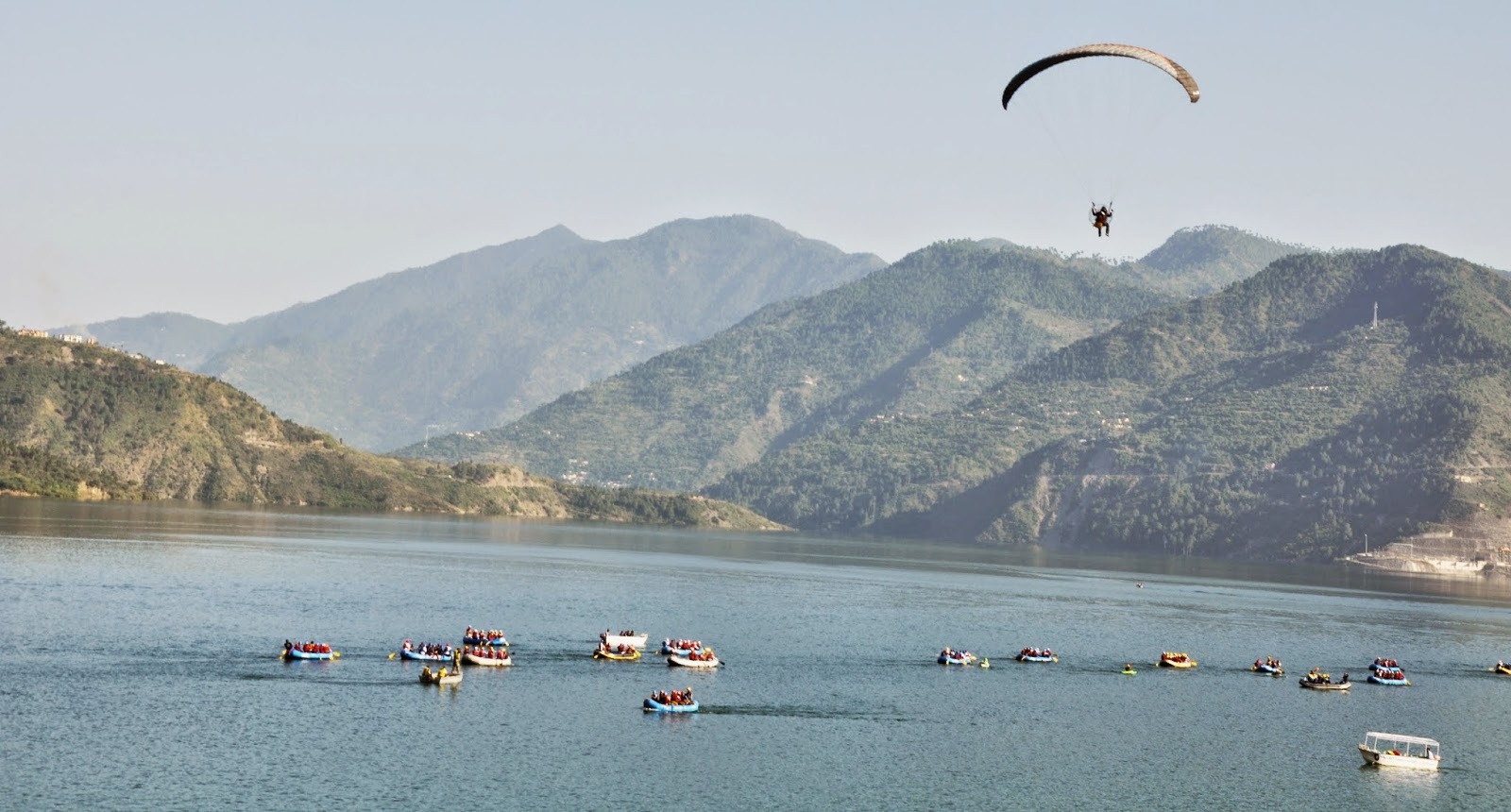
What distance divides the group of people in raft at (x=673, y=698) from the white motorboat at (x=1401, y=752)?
44.9m

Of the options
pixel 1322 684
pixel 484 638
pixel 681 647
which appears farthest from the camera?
pixel 1322 684

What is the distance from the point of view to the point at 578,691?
120125mm

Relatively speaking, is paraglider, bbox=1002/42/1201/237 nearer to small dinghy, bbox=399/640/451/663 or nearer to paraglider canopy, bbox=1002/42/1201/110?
paraglider canopy, bbox=1002/42/1201/110

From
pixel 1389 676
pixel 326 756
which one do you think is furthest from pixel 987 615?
pixel 326 756

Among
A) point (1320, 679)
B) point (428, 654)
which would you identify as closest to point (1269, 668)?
point (1320, 679)

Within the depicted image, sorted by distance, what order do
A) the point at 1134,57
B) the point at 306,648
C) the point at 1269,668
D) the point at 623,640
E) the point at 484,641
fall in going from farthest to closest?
1. the point at 1269,668
2. the point at 623,640
3. the point at 484,641
4. the point at 306,648
5. the point at 1134,57

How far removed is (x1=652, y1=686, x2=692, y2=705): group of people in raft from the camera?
11350 centimetres

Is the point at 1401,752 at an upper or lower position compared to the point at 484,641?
lower

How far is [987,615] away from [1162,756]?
294 ft

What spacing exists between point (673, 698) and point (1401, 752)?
4952cm

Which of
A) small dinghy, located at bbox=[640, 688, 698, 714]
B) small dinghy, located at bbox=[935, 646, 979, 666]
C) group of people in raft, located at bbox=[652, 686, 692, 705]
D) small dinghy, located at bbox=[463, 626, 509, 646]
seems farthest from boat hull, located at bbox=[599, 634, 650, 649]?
small dinghy, located at bbox=[640, 688, 698, 714]

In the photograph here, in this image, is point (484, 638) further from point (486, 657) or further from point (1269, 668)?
point (1269, 668)

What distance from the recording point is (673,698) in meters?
114

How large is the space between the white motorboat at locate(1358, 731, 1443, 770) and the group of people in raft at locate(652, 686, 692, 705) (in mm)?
44891
